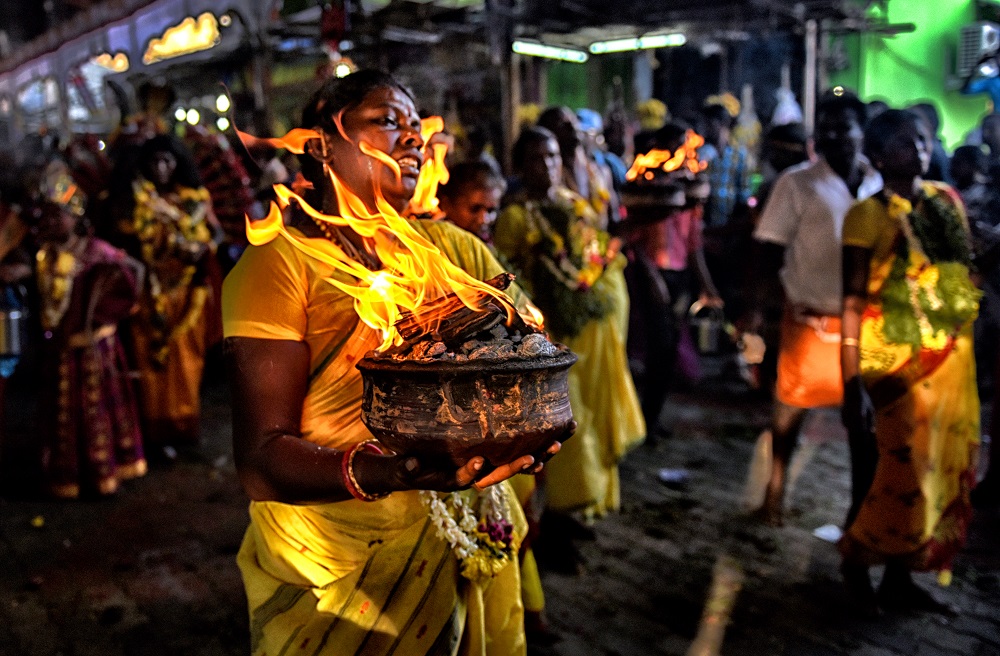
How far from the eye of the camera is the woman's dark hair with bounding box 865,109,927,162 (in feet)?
12.1

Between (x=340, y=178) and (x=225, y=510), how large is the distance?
394cm

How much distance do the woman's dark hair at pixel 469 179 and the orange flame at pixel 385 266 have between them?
1711 mm

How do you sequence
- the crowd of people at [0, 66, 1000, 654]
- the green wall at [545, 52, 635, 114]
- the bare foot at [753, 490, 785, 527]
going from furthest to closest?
the green wall at [545, 52, 635, 114] → the bare foot at [753, 490, 785, 527] → the crowd of people at [0, 66, 1000, 654]

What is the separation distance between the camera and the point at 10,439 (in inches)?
283

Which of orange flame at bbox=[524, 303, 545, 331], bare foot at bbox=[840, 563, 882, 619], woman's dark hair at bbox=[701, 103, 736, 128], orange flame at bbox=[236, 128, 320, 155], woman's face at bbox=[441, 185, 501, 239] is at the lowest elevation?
bare foot at bbox=[840, 563, 882, 619]

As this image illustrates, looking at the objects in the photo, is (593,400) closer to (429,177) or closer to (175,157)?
(429,177)

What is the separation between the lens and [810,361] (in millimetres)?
4492

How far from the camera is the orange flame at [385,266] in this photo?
5.77 ft

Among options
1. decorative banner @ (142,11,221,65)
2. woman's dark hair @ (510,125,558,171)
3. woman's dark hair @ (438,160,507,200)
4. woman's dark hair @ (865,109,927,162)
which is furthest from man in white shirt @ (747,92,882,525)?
decorative banner @ (142,11,221,65)

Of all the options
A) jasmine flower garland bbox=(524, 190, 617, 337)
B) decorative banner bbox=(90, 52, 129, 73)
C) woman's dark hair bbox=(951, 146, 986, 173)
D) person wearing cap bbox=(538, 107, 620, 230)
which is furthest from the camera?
decorative banner bbox=(90, 52, 129, 73)

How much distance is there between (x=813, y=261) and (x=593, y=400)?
146 centimetres

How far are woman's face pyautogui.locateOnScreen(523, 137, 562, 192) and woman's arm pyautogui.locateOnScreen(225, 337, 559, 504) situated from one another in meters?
2.84

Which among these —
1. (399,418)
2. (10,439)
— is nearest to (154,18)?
(10,439)

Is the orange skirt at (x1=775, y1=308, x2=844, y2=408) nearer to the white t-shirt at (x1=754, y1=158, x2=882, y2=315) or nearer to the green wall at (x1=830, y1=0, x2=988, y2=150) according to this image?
the white t-shirt at (x1=754, y1=158, x2=882, y2=315)
